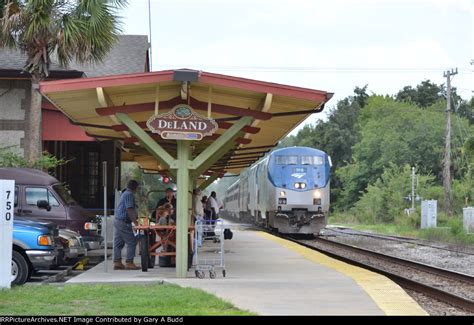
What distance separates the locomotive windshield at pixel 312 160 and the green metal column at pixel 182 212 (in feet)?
59.9

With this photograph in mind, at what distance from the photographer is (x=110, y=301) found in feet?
35.6

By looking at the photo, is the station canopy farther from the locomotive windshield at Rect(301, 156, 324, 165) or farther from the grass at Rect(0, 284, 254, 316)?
the locomotive windshield at Rect(301, 156, 324, 165)

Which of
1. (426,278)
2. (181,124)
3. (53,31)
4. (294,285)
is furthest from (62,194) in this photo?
(426,278)

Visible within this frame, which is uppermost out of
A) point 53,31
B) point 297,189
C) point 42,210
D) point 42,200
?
point 53,31

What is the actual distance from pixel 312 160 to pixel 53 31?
13.5 meters

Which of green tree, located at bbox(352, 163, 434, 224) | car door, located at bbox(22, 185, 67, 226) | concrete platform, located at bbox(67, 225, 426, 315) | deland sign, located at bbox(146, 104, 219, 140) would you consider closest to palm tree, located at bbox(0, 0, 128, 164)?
car door, located at bbox(22, 185, 67, 226)

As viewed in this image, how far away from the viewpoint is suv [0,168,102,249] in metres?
18.8

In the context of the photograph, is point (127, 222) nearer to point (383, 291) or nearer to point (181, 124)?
point (181, 124)

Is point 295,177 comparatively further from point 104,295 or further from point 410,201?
point 410,201

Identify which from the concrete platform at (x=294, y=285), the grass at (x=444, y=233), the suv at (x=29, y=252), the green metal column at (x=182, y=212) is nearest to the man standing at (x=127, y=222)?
the concrete platform at (x=294, y=285)

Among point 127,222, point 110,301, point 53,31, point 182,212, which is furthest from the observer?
point 53,31

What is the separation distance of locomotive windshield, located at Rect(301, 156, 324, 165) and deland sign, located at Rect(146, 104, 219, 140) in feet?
60.4

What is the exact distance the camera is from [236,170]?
3434 cm

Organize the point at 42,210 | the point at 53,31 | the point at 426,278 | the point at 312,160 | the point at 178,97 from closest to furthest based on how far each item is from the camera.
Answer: the point at 178,97 < the point at 426,278 < the point at 42,210 < the point at 53,31 < the point at 312,160
